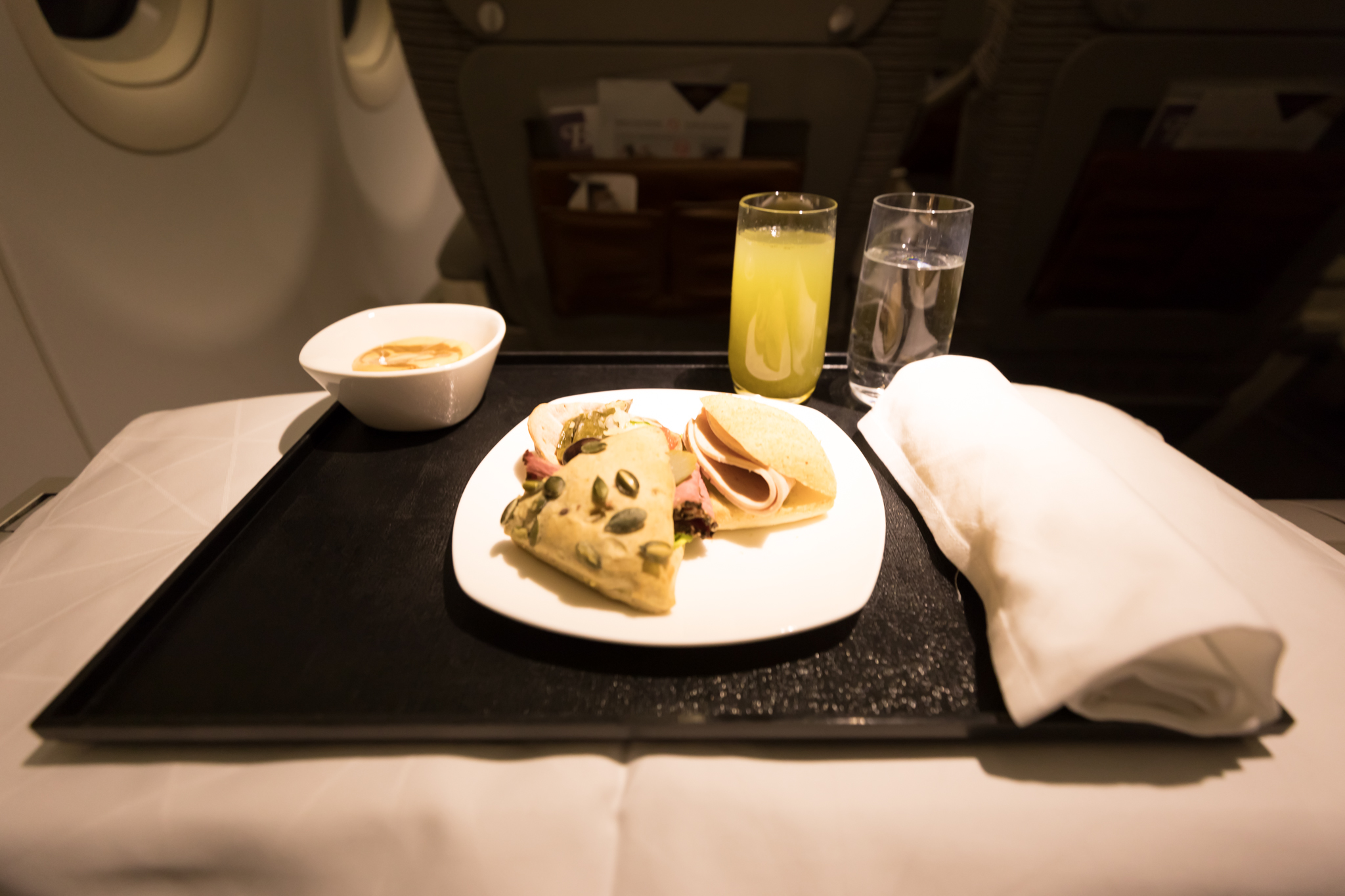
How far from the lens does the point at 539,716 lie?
50 cm

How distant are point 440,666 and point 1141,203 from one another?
1705 millimetres

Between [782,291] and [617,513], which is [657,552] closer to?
[617,513]

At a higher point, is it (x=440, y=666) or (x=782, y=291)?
(x=782, y=291)

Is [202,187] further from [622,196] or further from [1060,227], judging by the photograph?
[1060,227]

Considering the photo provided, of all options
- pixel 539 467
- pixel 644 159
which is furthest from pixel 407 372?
pixel 644 159

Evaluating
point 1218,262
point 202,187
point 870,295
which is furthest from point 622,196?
point 1218,262

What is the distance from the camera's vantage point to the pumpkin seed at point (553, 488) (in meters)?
0.62

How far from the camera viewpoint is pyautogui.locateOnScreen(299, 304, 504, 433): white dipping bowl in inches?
32.1

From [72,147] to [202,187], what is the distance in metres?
0.28

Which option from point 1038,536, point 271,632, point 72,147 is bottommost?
point 271,632

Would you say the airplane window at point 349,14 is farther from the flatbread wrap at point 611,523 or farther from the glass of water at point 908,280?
the flatbread wrap at point 611,523

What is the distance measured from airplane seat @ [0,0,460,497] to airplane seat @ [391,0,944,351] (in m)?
0.60

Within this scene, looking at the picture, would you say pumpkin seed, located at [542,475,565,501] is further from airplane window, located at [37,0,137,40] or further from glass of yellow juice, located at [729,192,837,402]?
airplane window, located at [37,0,137,40]

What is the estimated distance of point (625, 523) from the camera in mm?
584
